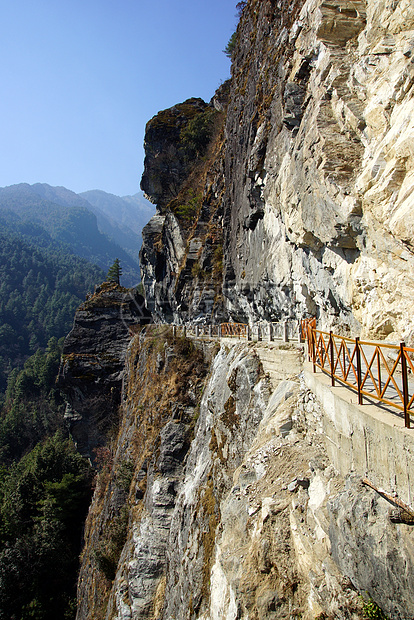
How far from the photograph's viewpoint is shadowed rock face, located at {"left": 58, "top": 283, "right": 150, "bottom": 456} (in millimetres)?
36969

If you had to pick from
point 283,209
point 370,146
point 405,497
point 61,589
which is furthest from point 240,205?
point 61,589

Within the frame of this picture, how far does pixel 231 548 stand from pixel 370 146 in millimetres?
9520

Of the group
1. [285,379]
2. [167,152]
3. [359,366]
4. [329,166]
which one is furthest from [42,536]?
[167,152]

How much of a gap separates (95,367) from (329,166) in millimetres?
35100

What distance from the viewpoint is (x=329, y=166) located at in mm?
9336

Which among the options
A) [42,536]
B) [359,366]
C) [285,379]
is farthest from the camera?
[42,536]

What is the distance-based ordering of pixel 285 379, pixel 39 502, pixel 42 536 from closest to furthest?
pixel 285 379, pixel 42 536, pixel 39 502

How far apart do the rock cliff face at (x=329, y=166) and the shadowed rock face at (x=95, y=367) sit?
2334 centimetres

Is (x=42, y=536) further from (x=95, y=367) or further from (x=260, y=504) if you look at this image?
(x=260, y=504)

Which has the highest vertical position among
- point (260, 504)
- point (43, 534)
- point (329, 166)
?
point (329, 166)

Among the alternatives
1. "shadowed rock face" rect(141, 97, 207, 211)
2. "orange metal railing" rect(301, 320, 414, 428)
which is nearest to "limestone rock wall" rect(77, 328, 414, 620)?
"orange metal railing" rect(301, 320, 414, 428)

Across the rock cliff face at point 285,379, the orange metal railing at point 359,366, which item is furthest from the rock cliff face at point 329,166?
the orange metal railing at point 359,366

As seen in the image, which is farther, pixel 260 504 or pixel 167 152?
pixel 167 152

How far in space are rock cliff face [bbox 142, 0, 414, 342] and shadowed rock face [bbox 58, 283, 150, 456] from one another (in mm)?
23339
